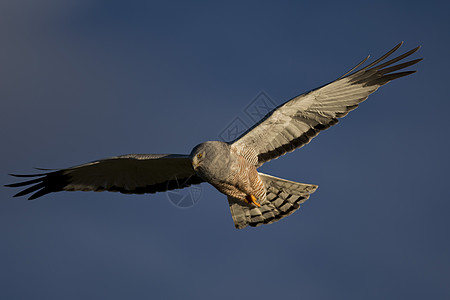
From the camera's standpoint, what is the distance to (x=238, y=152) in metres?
9.46

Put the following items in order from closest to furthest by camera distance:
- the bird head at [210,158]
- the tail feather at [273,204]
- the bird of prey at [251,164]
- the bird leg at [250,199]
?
the bird head at [210,158] → the bird of prey at [251,164] → the bird leg at [250,199] → the tail feather at [273,204]

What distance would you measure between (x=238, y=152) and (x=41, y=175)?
3996 millimetres

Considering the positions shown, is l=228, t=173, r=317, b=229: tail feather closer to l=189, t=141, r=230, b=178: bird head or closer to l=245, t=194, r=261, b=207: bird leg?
l=245, t=194, r=261, b=207: bird leg

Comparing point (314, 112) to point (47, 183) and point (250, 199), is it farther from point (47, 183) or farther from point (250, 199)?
point (47, 183)

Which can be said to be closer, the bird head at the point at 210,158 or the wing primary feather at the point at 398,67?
the bird head at the point at 210,158

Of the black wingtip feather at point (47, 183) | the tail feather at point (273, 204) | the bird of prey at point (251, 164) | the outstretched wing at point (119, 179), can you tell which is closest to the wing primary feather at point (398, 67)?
the bird of prey at point (251, 164)

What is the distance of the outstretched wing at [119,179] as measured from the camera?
34.9 feet

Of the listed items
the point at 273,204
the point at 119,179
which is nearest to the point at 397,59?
the point at 273,204

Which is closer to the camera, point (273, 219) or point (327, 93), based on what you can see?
point (327, 93)

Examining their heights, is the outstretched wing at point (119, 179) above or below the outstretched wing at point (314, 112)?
above

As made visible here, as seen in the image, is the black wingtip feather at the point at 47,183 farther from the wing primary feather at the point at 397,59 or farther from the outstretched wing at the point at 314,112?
the wing primary feather at the point at 397,59

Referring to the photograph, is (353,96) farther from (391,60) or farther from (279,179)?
(279,179)

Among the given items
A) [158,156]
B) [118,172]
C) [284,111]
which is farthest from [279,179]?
[118,172]

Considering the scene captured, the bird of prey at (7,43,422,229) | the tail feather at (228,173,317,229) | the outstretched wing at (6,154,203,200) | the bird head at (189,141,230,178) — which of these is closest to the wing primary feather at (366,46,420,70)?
the bird of prey at (7,43,422,229)
